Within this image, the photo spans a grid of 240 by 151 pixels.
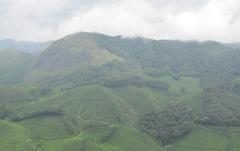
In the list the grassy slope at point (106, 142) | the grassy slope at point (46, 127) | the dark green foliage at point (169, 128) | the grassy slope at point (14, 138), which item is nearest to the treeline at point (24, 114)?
the grassy slope at point (46, 127)

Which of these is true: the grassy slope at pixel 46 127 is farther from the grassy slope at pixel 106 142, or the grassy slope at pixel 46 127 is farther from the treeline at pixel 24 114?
the grassy slope at pixel 106 142

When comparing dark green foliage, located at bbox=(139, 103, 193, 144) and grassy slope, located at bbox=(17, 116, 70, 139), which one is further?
dark green foliage, located at bbox=(139, 103, 193, 144)

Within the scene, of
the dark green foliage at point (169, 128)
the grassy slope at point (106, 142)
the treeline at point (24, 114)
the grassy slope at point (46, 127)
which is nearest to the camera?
the grassy slope at point (106, 142)

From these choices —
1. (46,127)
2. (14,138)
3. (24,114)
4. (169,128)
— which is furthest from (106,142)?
(24,114)

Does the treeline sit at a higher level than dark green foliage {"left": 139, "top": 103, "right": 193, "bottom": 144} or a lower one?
higher

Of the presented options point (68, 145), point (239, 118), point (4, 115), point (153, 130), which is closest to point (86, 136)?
point (68, 145)

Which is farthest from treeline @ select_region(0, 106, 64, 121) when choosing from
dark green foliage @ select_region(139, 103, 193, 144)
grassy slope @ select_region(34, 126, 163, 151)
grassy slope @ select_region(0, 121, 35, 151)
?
dark green foliage @ select_region(139, 103, 193, 144)

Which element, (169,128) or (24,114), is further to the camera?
(24,114)

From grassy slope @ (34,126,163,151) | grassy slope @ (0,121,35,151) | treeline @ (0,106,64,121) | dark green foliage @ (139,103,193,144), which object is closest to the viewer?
grassy slope @ (0,121,35,151)

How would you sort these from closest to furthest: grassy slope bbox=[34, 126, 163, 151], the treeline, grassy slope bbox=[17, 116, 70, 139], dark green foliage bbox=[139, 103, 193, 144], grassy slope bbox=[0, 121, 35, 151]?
grassy slope bbox=[0, 121, 35, 151] → grassy slope bbox=[34, 126, 163, 151] → grassy slope bbox=[17, 116, 70, 139] → dark green foliage bbox=[139, 103, 193, 144] → the treeline

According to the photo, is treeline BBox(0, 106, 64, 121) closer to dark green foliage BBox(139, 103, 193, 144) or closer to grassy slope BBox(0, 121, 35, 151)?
grassy slope BBox(0, 121, 35, 151)

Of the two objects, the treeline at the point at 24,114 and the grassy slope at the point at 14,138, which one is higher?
the treeline at the point at 24,114

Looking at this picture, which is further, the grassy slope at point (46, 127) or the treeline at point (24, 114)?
the treeline at point (24, 114)

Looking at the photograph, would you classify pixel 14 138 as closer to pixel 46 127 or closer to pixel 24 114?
pixel 46 127
